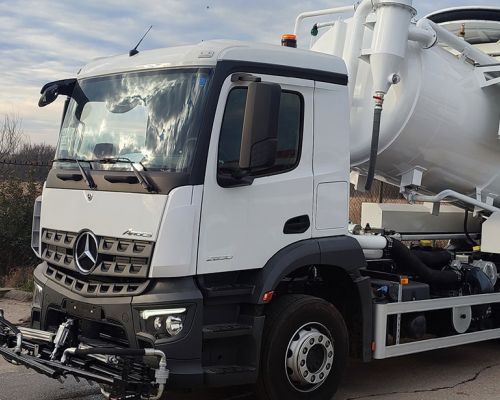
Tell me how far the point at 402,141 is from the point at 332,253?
5.46 feet

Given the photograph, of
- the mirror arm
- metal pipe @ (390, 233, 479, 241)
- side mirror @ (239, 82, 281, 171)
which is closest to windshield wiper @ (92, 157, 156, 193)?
the mirror arm

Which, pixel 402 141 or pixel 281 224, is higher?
pixel 402 141

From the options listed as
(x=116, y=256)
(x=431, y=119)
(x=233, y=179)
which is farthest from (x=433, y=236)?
(x=116, y=256)

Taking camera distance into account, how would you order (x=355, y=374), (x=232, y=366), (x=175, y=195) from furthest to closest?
(x=355, y=374), (x=232, y=366), (x=175, y=195)

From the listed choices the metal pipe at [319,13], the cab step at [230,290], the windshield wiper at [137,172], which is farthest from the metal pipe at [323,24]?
the cab step at [230,290]

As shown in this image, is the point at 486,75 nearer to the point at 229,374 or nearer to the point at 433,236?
the point at 433,236

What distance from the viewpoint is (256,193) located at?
4.88 m

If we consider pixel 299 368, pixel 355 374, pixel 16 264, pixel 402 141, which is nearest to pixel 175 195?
pixel 299 368

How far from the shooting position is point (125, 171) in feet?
15.6

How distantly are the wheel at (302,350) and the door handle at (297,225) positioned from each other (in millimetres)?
527

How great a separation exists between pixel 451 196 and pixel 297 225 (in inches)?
99.7

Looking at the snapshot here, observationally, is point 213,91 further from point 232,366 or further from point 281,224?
point 232,366

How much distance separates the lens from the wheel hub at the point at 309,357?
5043mm

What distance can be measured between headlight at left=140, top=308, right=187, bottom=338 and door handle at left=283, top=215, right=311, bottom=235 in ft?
3.65
